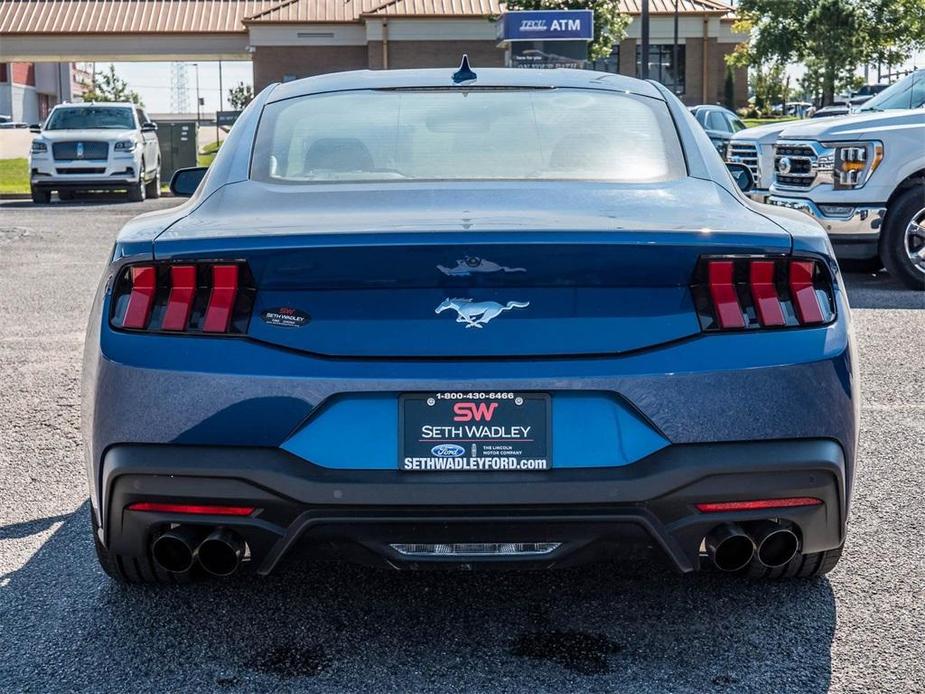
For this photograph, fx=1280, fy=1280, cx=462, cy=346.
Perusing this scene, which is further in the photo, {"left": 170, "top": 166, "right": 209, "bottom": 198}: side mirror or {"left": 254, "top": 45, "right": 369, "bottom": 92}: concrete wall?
{"left": 254, "top": 45, "right": 369, "bottom": 92}: concrete wall

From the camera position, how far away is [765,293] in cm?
312

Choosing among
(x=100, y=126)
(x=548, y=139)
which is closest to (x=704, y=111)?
(x=100, y=126)

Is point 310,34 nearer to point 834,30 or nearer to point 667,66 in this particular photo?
point 667,66

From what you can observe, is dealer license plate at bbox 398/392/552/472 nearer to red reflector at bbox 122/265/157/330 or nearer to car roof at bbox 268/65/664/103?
red reflector at bbox 122/265/157/330

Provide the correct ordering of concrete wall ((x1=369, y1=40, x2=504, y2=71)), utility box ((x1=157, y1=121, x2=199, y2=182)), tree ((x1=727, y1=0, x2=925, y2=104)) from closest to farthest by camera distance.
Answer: utility box ((x1=157, y1=121, x2=199, y2=182))
tree ((x1=727, y1=0, x2=925, y2=104))
concrete wall ((x1=369, y1=40, x2=504, y2=71))

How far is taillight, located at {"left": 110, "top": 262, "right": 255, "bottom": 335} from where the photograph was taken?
3059mm

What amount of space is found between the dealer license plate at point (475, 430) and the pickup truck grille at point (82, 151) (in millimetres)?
22128

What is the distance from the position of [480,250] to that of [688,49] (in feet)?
186

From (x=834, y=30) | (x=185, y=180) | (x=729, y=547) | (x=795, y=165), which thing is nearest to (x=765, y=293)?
(x=729, y=547)

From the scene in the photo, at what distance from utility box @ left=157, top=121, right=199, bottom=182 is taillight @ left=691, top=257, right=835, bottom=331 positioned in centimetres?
2910

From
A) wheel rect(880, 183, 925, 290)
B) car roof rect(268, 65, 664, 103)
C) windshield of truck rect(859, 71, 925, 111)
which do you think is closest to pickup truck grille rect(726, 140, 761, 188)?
windshield of truck rect(859, 71, 925, 111)

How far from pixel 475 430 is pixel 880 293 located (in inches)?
338

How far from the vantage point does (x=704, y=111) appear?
2494cm

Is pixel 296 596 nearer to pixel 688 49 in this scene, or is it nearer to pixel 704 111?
pixel 704 111
